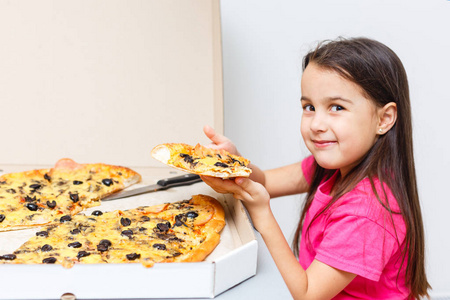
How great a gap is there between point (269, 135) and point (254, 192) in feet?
3.67

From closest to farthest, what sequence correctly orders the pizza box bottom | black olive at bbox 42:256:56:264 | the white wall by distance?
the pizza box bottom, black olive at bbox 42:256:56:264, the white wall

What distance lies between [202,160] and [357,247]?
1.42ft

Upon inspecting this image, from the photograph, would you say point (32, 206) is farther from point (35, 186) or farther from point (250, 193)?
point (250, 193)

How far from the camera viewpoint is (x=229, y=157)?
1.34 meters

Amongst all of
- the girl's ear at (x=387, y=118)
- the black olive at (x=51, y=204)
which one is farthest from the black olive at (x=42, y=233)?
the girl's ear at (x=387, y=118)

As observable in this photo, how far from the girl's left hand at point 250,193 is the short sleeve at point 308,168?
54 centimetres

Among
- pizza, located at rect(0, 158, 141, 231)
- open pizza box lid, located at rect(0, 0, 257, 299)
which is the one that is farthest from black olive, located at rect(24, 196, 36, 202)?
open pizza box lid, located at rect(0, 0, 257, 299)

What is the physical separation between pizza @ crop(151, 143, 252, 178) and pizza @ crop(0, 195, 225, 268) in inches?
5.5

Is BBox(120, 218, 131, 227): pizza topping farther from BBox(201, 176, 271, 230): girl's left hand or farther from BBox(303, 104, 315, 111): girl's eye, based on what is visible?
BBox(303, 104, 315, 111): girl's eye

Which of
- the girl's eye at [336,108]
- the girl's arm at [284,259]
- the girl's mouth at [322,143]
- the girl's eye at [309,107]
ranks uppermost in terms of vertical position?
the girl's eye at [336,108]

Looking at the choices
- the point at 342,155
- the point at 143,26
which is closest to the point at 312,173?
the point at 342,155

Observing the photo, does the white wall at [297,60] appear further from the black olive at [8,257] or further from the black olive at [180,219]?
the black olive at [8,257]

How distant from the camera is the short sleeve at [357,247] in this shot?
1.23 m

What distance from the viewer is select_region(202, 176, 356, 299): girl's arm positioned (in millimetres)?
1222
